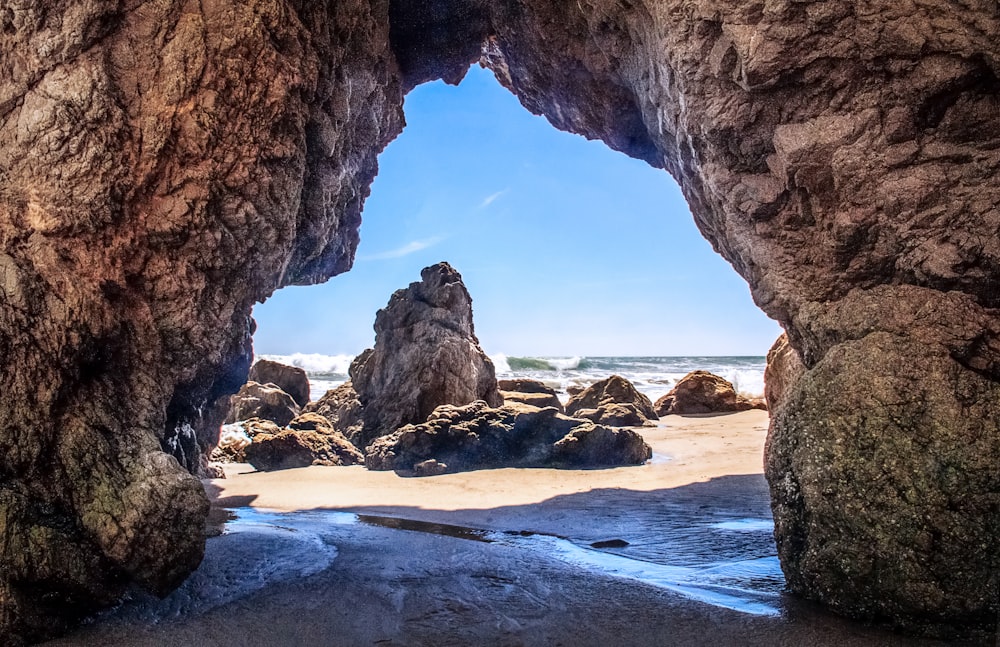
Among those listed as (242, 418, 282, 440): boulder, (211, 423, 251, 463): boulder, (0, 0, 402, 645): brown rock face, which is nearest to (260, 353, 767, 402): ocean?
(242, 418, 282, 440): boulder

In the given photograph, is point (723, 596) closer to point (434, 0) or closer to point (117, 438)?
point (117, 438)

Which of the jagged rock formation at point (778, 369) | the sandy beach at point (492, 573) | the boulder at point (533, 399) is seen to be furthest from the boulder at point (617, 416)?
the sandy beach at point (492, 573)

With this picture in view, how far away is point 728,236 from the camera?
5832mm

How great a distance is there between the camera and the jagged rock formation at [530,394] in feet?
47.6

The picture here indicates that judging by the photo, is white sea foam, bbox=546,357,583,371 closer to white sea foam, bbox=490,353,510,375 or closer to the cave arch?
white sea foam, bbox=490,353,510,375

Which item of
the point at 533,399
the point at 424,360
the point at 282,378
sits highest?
the point at 424,360

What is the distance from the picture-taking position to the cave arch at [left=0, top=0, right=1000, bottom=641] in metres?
3.60

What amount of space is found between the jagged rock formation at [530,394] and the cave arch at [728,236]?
8634 millimetres

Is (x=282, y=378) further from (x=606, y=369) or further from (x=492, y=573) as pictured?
(x=606, y=369)

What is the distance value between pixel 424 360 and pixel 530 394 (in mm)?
4152

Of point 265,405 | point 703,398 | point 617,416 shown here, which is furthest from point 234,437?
point 703,398

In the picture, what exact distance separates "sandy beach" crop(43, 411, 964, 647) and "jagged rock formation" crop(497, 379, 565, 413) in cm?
629

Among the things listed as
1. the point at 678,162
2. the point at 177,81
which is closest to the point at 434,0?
the point at 678,162

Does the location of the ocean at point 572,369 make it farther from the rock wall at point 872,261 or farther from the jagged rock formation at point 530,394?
the rock wall at point 872,261
